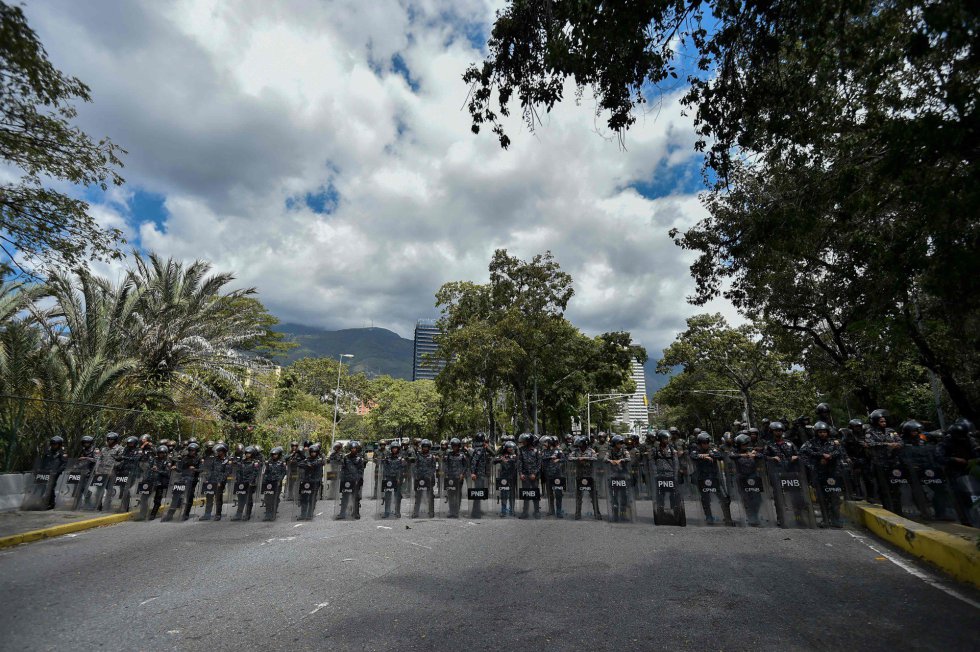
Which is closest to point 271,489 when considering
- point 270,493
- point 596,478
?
point 270,493

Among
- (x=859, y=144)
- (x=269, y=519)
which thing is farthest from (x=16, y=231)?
(x=859, y=144)

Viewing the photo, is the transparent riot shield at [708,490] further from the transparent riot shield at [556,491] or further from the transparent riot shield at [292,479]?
the transparent riot shield at [292,479]

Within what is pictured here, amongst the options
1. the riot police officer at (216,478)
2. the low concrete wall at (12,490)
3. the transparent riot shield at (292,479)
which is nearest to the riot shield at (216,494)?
the riot police officer at (216,478)

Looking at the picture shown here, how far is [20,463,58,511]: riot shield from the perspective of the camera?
1234cm

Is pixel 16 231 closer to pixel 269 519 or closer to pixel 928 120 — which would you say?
pixel 269 519

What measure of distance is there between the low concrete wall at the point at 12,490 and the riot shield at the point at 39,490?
0.10m

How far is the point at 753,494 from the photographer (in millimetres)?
9930

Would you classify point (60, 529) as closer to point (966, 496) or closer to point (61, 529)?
point (61, 529)

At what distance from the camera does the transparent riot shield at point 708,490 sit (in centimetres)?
1023

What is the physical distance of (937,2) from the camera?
5.39 meters

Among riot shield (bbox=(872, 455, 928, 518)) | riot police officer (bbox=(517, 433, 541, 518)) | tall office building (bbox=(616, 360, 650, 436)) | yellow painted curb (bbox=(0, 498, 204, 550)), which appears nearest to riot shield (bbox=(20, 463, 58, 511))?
yellow painted curb (bbox=(0, 498, 204, 550))

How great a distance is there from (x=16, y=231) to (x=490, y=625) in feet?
36.2

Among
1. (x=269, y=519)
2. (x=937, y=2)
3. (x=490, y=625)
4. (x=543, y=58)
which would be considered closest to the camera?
(x=490, y=625)

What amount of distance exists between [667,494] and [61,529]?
11.2 m
